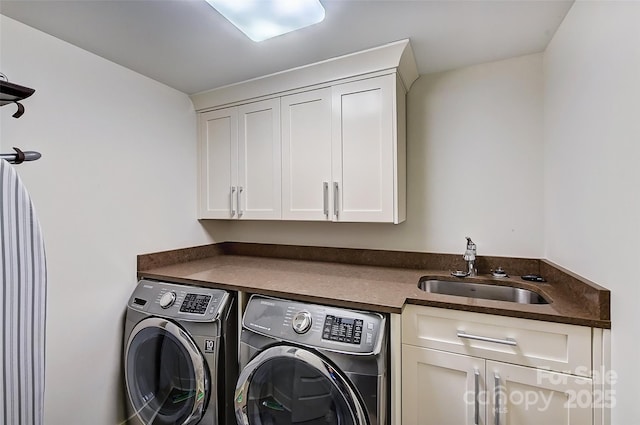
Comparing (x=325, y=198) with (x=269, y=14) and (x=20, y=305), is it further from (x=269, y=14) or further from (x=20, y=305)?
(x=20, y=305)

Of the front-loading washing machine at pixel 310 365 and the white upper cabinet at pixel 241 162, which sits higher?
the white upper cabinet at pixel 241 162

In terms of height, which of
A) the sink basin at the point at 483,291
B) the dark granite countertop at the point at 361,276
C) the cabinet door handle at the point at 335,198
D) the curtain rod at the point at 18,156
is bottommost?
the sink basin at the point at 483,291

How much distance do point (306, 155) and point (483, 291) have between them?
132cm

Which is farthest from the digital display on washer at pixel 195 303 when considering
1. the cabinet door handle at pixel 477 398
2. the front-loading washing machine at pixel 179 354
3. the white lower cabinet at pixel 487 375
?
the cabinet door handle at pixel 477 398

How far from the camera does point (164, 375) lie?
1678 millimetres

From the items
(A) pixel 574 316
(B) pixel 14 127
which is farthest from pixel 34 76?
(A) pixel 574 316

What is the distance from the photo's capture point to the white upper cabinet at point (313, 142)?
1.66m

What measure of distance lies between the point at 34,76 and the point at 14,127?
0.27 metres

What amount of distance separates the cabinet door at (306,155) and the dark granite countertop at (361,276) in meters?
0.42

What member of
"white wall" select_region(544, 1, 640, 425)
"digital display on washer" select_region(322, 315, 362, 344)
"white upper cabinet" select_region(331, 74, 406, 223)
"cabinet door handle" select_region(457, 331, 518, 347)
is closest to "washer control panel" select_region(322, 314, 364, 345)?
"digital display on washer" select_region(322, 315, 362, 344)

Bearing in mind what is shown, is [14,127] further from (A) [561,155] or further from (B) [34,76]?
(A) [561,155]

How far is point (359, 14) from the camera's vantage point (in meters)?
1.31

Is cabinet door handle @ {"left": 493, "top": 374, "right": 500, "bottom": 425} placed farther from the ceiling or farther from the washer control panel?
the ceiling

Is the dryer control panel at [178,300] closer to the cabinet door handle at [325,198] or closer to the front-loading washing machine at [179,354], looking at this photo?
the front-loading washing machine at [179,354]
